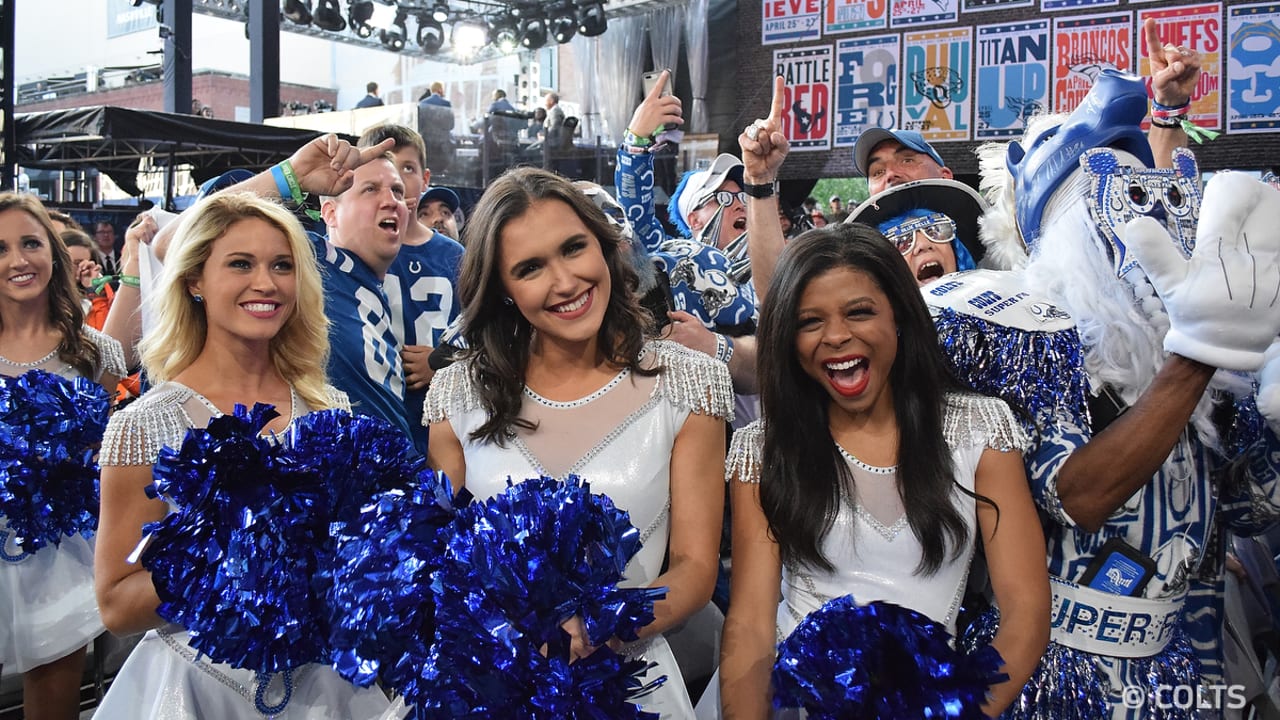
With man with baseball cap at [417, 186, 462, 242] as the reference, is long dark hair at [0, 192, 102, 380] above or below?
below

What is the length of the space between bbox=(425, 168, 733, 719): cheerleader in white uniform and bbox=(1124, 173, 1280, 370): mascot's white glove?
2.37 feet

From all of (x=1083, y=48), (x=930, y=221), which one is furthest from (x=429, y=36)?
(x=930, y=221)

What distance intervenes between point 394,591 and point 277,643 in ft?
0.90

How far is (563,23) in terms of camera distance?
14.1m

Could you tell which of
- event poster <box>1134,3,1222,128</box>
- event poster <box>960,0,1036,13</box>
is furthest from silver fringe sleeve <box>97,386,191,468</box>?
event poster <box>960,0,1036,13</box>

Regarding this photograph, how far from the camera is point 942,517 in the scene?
154cm

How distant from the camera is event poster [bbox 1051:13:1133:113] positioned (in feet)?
22.9

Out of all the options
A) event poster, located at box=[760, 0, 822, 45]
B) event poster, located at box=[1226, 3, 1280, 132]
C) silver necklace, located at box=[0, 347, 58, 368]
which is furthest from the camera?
event poster, located at box=[760, 0, 822, 45]

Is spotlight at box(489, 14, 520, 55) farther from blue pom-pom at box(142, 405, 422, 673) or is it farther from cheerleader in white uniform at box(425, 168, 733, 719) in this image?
blue pom-pom at box(142, 405, 422, 673)

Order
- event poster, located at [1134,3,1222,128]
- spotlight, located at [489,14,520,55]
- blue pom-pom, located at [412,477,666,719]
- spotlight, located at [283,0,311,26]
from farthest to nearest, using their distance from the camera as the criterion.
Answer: spotlight, located at [489,14,520,55], spotlight, located at [283,0,311,26], event poster, located at [1134,3,1222,128], blue pom-pom, located at [412,477,666,719]

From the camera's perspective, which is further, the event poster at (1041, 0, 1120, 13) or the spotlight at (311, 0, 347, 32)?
the spotlight at (311, 0, 347, 32)

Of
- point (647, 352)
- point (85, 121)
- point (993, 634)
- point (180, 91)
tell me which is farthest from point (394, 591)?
point (180, 91)

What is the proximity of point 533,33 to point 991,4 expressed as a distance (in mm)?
8785

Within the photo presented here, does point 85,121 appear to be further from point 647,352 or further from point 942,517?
point 942,517
